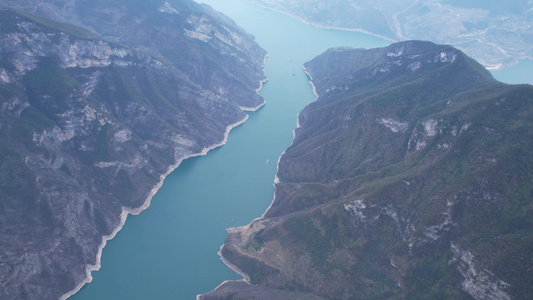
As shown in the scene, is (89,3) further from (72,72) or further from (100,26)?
(72,72)

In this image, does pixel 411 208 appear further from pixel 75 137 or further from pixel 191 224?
pixel 75 137

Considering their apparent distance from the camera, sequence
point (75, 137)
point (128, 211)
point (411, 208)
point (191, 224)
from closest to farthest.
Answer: point (411, 208) < point (191, 224) < point (128, 211) < point (75, 137)

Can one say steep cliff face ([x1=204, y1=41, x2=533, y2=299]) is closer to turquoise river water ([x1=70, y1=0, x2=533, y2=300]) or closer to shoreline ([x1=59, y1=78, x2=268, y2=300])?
turquoise river water ([x1=70, y1=0, x2=533, y2=300])

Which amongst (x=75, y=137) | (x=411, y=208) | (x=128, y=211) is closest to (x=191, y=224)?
(x=128, y=211)

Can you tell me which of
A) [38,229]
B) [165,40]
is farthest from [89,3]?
[38,229]

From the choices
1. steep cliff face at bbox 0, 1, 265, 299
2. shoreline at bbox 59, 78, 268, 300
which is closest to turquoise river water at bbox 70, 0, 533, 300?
shoreline at bbox 59, 78, 268, 300

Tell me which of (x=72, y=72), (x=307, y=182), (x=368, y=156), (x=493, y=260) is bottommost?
(x=72, y=72)
